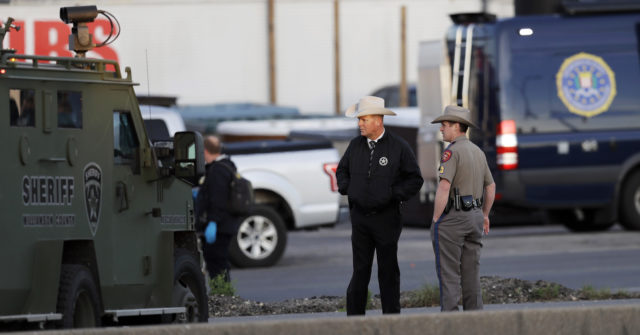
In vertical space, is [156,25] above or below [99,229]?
above

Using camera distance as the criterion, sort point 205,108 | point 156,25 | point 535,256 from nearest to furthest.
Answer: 1. point 535,256
2. point 205,108
3. point 156,25

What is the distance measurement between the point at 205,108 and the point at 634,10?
15607 mm

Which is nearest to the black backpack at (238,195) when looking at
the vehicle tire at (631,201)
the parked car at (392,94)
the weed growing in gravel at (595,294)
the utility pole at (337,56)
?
the weed growing in gravel at (595,294)

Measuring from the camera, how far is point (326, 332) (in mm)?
7672

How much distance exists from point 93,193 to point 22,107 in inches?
30.1

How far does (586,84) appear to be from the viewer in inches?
894

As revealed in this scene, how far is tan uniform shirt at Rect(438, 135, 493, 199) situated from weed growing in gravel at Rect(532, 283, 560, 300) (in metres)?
3.24

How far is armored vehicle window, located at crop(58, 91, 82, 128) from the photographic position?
373 inches

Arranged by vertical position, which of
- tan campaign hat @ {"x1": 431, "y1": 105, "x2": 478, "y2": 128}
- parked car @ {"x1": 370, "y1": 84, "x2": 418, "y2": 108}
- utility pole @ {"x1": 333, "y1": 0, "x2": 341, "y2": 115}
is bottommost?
tan campaign hat @ {"x1": 431, "y1": 105, "x2": 478, "y2": 128}

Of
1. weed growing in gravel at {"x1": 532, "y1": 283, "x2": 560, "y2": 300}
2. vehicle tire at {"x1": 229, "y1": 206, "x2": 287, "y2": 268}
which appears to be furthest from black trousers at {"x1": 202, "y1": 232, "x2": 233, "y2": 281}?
vehicle tire at {"x1": 229, "y1": 206, "x2": 287, "y2": 268}

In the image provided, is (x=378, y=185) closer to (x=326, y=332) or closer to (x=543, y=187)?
(x=326, y=332)

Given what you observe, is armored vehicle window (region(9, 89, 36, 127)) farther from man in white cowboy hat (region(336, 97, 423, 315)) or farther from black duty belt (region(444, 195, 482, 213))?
black duty belt (region(444, 195, 482, 213))

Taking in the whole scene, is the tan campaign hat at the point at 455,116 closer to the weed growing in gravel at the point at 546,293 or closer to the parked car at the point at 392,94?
the weed growing in gravel at the point at 546,293

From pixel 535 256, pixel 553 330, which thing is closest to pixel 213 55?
pixel 535 256
